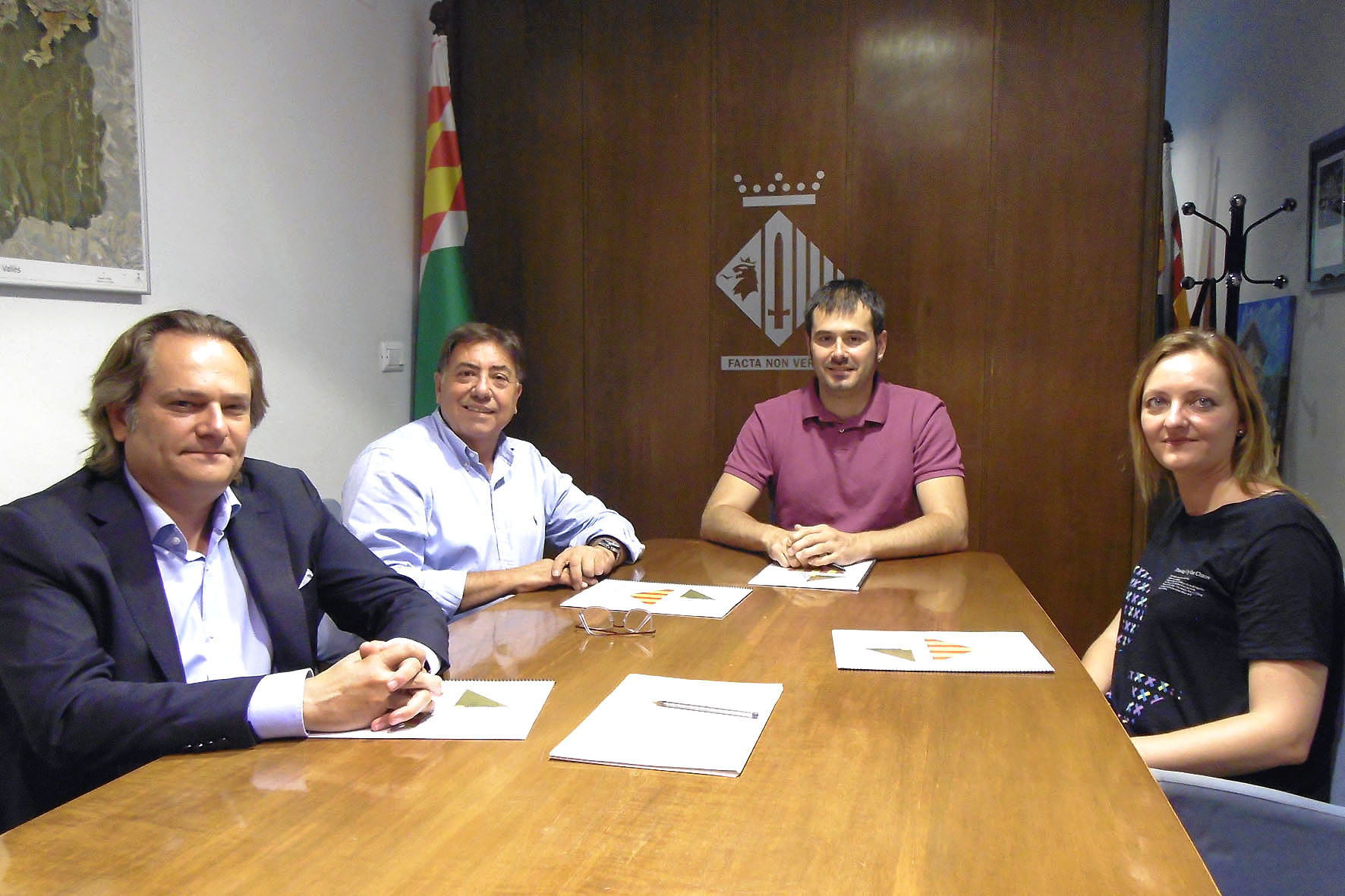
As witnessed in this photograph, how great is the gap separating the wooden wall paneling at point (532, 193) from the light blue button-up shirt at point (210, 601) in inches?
90.2

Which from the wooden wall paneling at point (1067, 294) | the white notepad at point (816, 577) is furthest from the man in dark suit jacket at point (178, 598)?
the wooden wall paneling at point (1067, 294)

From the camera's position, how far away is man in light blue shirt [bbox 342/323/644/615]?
2.08 metres

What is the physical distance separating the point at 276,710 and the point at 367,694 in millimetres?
108

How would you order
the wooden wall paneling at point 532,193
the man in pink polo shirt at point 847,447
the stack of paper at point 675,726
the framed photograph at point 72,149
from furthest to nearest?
the wooden wall paneling at point 532,193, the man in pink polo shirt at point 847,447, the framed photograph at point 72,149, the stack of paper at point 675,726

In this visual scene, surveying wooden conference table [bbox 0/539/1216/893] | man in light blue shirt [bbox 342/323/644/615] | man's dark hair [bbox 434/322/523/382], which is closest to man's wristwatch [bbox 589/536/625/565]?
man in light blue shirt [bbox 342/323/644/615]

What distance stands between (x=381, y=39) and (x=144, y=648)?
283 centimetres

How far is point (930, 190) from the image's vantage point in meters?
3.42

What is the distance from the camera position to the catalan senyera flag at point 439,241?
11.9 feet

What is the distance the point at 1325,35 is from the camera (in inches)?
136

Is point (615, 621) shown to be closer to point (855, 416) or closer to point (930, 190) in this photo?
point (855, 416)

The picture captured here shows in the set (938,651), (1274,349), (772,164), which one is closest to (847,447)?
(938,651)

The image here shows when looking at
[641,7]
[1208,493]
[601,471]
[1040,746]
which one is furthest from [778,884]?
[641,7]

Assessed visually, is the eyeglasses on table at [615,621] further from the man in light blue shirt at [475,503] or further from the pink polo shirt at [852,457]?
the pink polo shirt at [852,457]

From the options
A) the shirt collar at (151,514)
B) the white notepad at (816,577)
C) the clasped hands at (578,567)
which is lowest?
the white notepad at (816,577)
